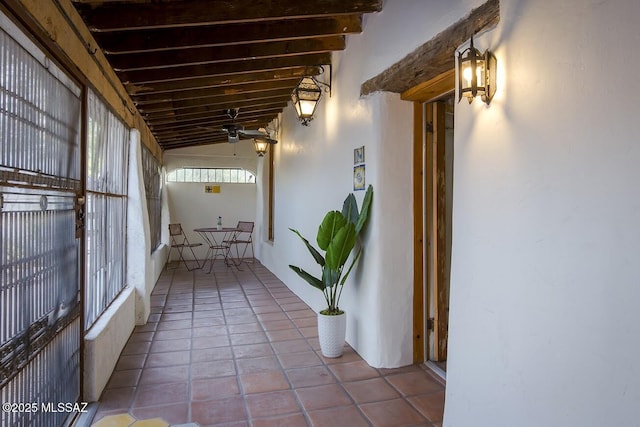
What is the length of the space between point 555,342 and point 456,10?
5.44 feet

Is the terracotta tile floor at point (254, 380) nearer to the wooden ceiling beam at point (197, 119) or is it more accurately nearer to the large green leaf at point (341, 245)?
the large green leaf at point (341, 245)

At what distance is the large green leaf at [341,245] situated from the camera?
293 cm

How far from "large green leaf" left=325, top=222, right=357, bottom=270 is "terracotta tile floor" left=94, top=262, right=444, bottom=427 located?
31.8 inches

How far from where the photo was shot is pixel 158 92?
3.93 meters

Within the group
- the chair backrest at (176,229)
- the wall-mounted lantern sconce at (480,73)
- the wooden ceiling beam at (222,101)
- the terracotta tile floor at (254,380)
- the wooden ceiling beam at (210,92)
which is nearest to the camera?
the wall-mounted lantern sconce at (480,73)

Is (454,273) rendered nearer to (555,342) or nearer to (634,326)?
(555,342)

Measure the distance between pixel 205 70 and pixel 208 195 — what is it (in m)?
5.38

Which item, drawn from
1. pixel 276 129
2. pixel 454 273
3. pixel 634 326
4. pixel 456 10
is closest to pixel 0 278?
pixel 454 273

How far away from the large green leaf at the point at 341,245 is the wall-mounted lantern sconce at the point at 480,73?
1.42 meters

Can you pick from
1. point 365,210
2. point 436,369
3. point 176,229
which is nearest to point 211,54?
point 365,210

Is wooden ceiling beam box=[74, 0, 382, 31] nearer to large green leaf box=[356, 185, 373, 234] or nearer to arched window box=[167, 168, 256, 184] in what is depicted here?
large green leaf box=[356, 185, 373, 234]

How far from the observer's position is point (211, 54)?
3229mm

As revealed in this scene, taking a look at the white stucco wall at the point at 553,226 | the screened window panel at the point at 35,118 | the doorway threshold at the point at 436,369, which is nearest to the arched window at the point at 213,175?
the screened window panel at the point at 35,118

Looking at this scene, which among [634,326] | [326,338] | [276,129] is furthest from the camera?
[276,129]
